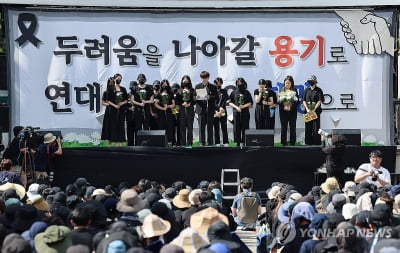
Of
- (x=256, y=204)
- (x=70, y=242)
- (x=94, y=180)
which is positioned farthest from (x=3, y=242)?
(x=94, y=180)

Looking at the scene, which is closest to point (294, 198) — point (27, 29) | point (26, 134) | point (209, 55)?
point (26, 134)

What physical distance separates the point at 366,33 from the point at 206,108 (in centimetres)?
442

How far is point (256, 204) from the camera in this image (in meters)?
12.9

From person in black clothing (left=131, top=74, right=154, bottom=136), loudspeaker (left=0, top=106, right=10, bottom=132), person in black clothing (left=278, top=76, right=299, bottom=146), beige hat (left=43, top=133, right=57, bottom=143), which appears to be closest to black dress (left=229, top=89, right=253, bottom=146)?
person in black clothing (left=278, top=76, right=299, bottom=146)

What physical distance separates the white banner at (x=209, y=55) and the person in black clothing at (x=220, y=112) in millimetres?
1585

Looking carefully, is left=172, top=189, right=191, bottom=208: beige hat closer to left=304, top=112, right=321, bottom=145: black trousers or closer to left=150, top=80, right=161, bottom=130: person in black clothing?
left=150, top=80, right=161, bottom=130: person in black clothing

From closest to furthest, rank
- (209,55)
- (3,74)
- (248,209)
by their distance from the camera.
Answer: (248,209) → (209,55) → (3,74)

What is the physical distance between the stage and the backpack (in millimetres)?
4473

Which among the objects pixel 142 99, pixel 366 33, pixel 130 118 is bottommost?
pixel 130 118

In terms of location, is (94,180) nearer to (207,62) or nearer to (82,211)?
(207,62)

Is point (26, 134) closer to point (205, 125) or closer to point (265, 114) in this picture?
point (205, 125)

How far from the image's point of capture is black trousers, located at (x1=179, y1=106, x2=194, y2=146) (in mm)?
18453

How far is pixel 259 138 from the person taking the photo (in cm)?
1769

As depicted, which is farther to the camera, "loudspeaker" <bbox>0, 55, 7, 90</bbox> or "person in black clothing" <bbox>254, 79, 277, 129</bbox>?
"loudspeaker" <bbox>0, 55, 7, 90</bbox>
